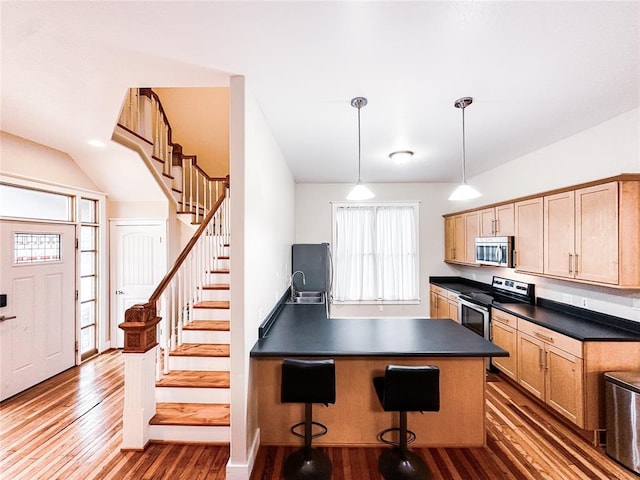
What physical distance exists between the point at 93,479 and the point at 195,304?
61.9 inches

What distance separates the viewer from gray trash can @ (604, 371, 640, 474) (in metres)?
2.10

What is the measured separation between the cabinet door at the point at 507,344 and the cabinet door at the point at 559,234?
807mm

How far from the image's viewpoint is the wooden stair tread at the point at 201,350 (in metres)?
2.73

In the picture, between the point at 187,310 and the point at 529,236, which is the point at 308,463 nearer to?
the point at 187,310

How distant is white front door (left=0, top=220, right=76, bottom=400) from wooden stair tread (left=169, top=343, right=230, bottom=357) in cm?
199

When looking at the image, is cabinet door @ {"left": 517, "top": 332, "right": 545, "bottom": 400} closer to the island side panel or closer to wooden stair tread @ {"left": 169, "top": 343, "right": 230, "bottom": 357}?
the island side panel

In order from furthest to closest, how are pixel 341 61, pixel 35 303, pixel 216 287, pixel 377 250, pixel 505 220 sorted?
pixel 377 250 < pixel 505 220 < pixel 216 287 < pixel 35 303 < pixel 341 61

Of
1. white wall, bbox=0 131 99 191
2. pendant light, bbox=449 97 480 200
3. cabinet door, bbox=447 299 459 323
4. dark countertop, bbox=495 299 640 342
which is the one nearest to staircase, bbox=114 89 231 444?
white wall, bbox=0 131 99 191

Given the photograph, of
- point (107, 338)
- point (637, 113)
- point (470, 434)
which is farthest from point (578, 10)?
point (107, 338)

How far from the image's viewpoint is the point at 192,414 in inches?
97.0

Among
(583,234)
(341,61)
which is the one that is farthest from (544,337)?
(341,61)

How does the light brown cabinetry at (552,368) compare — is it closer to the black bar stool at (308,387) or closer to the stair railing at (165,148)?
the black bar stool at (308,387)

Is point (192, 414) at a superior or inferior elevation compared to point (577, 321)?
inferior

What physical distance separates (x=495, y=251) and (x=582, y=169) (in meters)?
1.31
